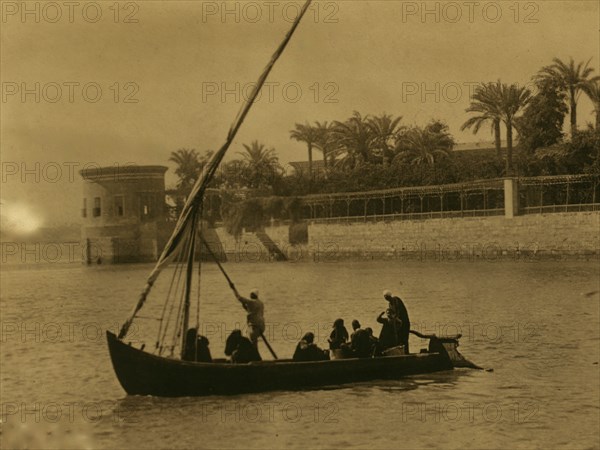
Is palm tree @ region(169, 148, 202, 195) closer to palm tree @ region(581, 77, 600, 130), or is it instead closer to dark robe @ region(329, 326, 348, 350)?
palm tree @ region(581, 77, 600, 130)

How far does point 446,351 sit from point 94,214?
47.0 m

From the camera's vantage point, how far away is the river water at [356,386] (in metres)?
11.1

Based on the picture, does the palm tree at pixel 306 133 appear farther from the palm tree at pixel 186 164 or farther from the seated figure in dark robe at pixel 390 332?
the seated figure in dark robe at pixel 390 332

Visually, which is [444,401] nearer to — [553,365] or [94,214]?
[553,365]

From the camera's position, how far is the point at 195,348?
42.1ft

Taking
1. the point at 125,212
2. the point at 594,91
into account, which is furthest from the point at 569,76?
the point at 125,212

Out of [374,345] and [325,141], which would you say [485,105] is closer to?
[325,141]

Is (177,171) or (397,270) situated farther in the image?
(177,171)

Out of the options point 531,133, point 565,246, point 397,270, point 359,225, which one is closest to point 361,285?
point 397,270

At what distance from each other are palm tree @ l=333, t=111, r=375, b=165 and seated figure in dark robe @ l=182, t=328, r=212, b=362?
43242 mm

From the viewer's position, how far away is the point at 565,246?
3753cm

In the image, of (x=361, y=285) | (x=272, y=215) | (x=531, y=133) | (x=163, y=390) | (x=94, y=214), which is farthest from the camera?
(x=94, y=214)

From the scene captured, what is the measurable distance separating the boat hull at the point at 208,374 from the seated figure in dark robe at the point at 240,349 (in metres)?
0.20

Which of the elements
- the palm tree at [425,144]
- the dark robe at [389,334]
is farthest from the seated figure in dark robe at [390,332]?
the palm tree at [425,144]
